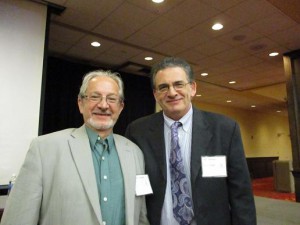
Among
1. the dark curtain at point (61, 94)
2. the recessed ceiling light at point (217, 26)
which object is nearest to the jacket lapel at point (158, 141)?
the recessed ceiling light at point (217, 26)

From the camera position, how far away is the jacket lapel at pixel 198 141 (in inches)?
56.4

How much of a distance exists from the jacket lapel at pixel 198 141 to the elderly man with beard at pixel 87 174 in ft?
1.06

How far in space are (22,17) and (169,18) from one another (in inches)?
84.0

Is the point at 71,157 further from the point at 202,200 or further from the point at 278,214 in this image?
the point at 278,214

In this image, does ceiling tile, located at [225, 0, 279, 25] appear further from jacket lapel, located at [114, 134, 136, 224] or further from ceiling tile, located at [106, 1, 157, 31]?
jacket lapel, located at [114, 134, 136, 224]

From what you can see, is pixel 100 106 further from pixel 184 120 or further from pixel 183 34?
pixel 183 34

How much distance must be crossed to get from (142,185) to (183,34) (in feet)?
11.9

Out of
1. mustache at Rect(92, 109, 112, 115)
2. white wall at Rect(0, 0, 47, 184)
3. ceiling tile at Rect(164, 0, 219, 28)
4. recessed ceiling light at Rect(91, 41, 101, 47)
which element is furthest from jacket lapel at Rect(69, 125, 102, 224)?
recessed ceiling light at Rect(91, 41, 101, 47)

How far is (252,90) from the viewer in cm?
869

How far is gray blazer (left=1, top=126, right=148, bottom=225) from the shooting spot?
3.76ft

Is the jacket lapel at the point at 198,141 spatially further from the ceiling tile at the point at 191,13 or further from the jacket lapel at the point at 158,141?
the ceiling tile at the point at 191,13

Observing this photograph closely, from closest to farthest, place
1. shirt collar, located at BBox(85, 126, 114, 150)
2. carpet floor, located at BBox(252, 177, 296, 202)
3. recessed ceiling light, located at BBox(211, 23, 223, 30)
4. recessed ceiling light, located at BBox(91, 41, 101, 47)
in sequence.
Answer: shirt collar, located at BBox(85, 126, 114, 150) → recessed ceiling light, located at BBox(211, 23, 223, 30) → recessed ceiling light, located at BBox(91, 41, 101, 47) → carpet floor, located at BBox(252, 177, 296, 202)

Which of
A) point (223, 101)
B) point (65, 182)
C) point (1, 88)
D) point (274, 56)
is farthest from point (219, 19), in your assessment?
point (223, 101)

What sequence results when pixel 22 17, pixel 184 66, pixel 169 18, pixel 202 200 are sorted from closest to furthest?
pixel 202 200, pixel 184 66, pixel 22 17, pixel 169 18
